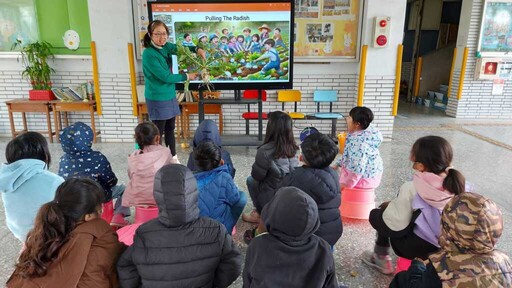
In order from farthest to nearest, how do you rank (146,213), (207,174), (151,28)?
1. (151,28)
2. (146,213)
3. (207,174)

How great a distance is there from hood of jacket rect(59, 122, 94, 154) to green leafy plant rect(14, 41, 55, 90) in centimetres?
361

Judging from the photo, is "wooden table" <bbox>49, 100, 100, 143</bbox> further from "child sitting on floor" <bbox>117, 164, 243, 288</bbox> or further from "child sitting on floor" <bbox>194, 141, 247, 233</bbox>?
"child sitting on floor" <bbox>117, 164, 243, 288</bbox>

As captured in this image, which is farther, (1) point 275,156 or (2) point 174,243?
(1) point 275,156

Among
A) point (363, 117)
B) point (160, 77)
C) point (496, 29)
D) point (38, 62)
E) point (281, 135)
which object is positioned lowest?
point (281, 135)

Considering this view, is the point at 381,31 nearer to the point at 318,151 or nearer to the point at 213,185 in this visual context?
the point at 318,151

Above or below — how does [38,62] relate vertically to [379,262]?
above

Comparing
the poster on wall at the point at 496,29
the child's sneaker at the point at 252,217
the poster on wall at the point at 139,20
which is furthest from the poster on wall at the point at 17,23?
the poster on wall at the point at 496,29

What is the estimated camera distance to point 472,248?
4.15ft

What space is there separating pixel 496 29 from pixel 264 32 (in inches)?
197

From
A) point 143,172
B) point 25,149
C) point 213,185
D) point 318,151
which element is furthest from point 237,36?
point 25,149

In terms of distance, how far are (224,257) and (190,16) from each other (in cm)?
380

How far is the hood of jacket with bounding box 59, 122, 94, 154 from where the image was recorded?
2.37 m

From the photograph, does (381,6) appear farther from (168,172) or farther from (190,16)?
(168,172)

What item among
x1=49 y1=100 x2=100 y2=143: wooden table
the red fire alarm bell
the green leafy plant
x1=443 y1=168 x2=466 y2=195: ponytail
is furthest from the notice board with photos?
x1=443 y1=168 x2=466 y2=195: ponytail
